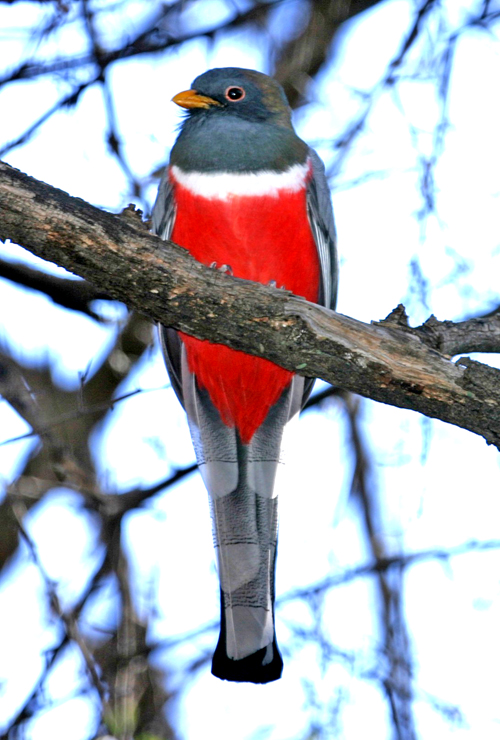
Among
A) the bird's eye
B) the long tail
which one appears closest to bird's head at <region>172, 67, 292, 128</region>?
the bird's eye

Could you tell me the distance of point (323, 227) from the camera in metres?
4.12

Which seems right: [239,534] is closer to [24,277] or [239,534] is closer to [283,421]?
[283,421]

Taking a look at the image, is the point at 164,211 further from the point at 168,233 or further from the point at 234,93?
the point at 234,93

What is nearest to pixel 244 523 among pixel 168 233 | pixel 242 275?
pixel 242 275

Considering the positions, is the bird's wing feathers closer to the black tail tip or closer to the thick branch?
the thick branch

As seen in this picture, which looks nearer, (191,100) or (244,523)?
(244,523)

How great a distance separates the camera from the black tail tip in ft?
11.9

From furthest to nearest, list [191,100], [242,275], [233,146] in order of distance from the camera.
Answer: [191,100]
[233,146]
[242,275]

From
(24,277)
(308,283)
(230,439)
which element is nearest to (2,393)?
(24,277)

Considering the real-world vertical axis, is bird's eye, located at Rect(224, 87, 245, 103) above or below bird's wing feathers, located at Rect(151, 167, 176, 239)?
above

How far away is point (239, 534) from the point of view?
379 cm

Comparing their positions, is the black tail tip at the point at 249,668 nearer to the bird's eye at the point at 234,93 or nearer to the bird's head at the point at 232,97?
the bird's head at the point at 232,97

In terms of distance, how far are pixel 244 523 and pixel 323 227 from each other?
4.60 feet

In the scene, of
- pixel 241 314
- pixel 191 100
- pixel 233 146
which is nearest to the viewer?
pixel 241 314
